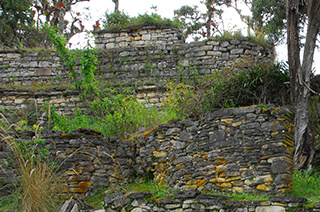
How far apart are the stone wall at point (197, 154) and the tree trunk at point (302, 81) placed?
0.61 m

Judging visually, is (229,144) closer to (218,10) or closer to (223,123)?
→ (223,123)

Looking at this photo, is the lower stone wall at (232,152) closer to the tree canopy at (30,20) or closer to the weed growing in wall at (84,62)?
the weed growing in wall at (84,62)

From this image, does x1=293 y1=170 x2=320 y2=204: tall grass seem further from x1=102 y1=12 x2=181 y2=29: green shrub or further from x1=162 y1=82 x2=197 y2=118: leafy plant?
x1=102 y1=12 x2=181 y2=29: green shrub

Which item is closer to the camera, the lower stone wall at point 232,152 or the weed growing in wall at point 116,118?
the lower stone wall at point 232,152

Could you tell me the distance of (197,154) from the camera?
7.43 m

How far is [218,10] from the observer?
17312 mm

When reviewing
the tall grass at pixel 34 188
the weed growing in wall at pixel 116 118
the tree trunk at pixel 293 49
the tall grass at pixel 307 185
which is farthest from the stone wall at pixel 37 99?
the tall grass at pixel 307 185

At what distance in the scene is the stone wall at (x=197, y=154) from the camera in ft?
21.7

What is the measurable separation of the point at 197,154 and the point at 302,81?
2350mm

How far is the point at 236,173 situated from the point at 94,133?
3083 mm

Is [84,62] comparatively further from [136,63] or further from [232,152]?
[232,152]

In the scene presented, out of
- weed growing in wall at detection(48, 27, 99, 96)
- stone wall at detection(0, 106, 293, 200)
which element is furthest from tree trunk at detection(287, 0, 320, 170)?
weed growing in wall at detection(48, 27, 99, 96)

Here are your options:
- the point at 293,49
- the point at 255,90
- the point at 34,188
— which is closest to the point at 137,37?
the point at 255,90

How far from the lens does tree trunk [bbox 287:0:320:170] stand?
297 inches
